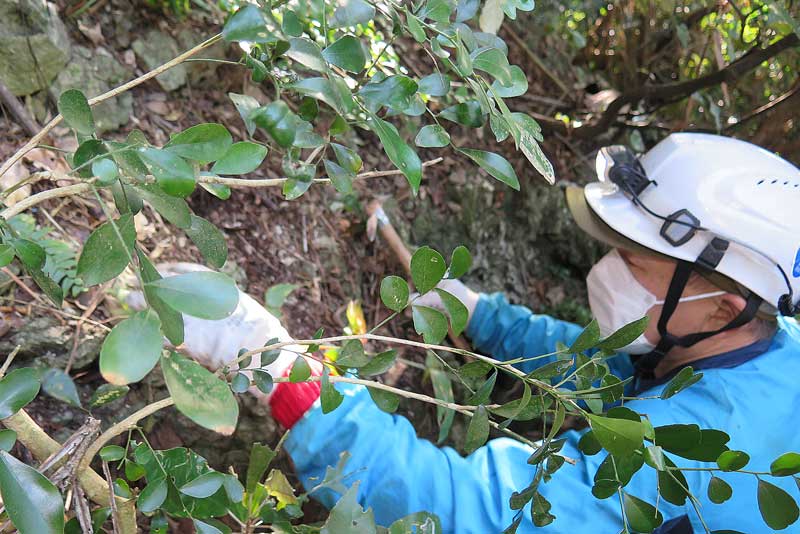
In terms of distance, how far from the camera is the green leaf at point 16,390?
67cm

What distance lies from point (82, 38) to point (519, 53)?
2353 mm

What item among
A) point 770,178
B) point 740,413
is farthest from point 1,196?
point 770,178

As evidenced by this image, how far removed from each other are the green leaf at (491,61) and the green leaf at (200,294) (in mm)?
439

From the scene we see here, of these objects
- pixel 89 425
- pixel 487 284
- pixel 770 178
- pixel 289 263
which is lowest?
pixel 487 284

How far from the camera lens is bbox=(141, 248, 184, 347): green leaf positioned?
20.4 inches

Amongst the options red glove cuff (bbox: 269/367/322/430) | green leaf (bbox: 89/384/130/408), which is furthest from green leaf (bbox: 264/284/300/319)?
green leaf (bbox: 89/384/130/408)

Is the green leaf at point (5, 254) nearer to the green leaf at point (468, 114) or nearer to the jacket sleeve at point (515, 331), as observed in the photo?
the green leaf at point (468, 114)

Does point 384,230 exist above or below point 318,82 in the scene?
below

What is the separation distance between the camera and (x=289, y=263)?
82.4 inches

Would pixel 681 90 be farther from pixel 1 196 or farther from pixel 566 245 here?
pixel 1 196

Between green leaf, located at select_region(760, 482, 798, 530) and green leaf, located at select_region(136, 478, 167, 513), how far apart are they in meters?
0.78

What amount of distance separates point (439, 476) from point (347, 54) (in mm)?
1100

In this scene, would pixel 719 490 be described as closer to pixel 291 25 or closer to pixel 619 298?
pixel 291 25

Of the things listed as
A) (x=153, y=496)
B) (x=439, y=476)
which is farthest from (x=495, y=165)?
(x=439, y=476)
